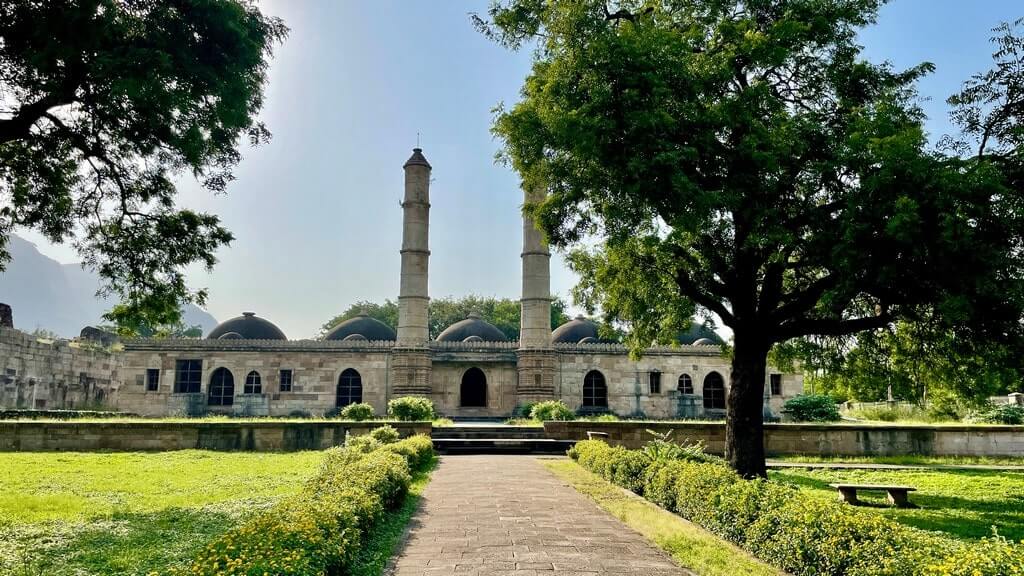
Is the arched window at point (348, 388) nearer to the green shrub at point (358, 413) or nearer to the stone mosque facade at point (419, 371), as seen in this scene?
the stone mosque facade at point (419, 371)

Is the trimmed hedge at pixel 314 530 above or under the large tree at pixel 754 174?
under

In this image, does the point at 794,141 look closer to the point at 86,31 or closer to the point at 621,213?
the point at 621,213

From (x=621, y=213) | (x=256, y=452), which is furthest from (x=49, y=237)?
(x=621, y=213)

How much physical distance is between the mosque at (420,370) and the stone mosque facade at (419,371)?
0.13 ft

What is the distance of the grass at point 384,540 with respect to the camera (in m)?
5.90

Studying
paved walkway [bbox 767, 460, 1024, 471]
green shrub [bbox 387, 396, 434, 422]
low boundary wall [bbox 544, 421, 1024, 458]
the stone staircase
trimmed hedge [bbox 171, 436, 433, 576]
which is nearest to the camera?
trimmed hedge [bbox 171, 436, 433, 576]

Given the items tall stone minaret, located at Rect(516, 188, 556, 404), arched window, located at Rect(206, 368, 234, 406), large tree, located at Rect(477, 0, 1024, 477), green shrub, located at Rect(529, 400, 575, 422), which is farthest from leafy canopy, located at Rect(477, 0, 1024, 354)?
arched window, located at Rect(206, 368, 234, 406)

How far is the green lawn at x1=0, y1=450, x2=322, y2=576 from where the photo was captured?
6.26m

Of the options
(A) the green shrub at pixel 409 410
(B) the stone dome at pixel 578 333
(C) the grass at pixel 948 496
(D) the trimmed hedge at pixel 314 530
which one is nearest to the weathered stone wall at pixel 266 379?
(A) the green shrub at pixel 409 410

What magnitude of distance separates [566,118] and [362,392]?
21.0 m

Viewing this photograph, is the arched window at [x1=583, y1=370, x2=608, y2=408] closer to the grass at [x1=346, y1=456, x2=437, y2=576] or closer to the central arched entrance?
the central arched entrance

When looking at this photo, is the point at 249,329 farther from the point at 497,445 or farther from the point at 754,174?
the point at 754,174

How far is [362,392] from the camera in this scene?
1136 inches

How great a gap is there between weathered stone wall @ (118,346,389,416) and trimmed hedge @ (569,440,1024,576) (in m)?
20.7
